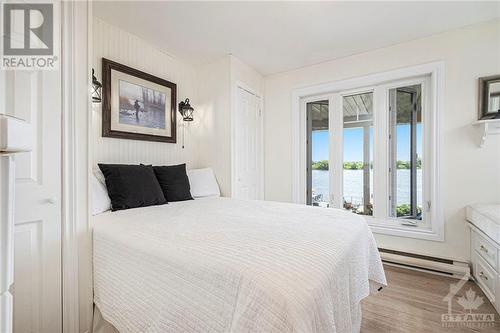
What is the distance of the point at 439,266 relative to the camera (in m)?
2.38

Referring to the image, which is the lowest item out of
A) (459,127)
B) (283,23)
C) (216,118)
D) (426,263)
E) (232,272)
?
(426,263)

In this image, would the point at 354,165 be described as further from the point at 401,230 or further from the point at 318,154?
the point at 401,230

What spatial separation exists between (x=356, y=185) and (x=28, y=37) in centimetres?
337

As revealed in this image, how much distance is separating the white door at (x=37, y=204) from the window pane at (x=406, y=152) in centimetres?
326

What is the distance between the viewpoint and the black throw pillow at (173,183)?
2.30 m

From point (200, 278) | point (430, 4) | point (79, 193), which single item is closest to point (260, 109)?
point (430, 4)

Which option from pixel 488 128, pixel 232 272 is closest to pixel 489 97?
A: pixel 488 128

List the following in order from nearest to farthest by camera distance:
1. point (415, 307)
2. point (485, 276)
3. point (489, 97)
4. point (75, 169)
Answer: point (75, 169) → point (415, 307) → point (485, 276) → point (489, 97)

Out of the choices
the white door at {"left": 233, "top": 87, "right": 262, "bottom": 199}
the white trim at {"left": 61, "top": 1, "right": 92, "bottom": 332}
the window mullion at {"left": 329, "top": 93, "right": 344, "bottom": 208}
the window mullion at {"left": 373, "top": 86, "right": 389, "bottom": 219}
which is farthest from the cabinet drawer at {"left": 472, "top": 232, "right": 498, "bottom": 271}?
the white trim at {"left": 61, "top": 1, "right": 92, "bottom": 332}

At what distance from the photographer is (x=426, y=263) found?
245 centimetres

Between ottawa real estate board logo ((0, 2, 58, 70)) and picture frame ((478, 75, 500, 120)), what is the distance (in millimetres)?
3472

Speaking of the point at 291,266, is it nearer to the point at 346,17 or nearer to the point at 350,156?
the point at 346,17

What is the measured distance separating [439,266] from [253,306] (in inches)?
101

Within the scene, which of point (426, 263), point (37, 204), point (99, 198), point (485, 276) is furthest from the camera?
point (426, 263)
